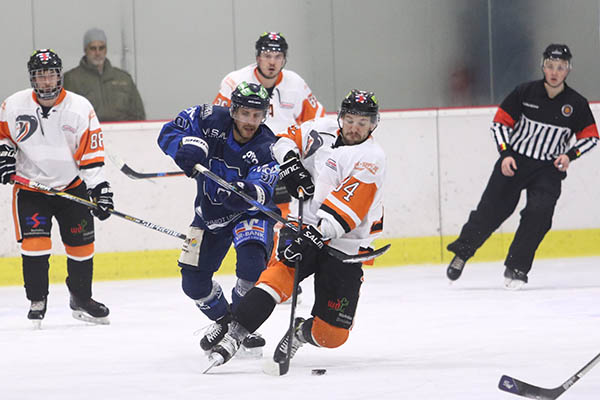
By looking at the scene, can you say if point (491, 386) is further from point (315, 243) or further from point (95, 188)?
point (95, 188)

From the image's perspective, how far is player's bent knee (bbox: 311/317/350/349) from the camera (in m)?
3.58

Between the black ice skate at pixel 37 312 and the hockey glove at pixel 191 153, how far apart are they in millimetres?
1393

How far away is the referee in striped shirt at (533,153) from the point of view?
5832 millimetres

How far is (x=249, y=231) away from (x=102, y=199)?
1115 mm

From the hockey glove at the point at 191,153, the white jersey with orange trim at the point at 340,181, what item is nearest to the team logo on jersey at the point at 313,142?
the white jersey with orange trim at the point at 340,181

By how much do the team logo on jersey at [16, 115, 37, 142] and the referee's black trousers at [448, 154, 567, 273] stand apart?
248 cm

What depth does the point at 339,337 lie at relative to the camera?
11.8ft

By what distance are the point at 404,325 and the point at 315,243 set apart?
4.43 ft

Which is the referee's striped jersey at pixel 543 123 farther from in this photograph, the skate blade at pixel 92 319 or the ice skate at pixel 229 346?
the ice skate at pixel 229 346

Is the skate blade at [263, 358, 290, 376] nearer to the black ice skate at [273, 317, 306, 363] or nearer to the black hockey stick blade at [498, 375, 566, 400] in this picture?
the black ice skate at [273, 317, 306, 363]

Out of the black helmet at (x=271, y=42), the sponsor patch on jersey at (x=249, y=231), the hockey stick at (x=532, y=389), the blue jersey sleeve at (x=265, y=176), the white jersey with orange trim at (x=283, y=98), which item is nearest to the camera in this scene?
the hockey stick at (x=532, y=389)

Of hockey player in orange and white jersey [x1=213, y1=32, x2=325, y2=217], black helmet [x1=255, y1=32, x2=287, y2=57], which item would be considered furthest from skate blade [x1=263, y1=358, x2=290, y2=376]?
black helmet [x1=255, y1=32, x2=287, y2=57]

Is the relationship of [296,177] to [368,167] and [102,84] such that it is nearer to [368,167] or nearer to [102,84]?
[368,167]

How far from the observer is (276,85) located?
5.75m
